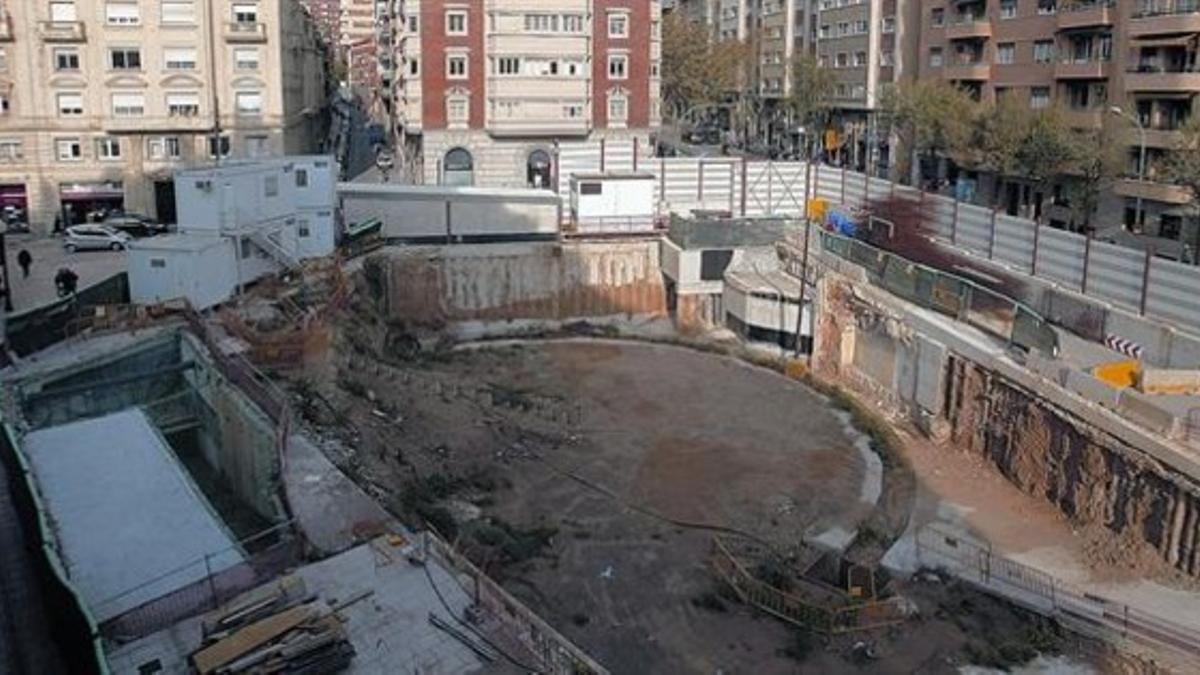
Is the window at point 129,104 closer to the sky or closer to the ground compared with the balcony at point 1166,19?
closer to the ground

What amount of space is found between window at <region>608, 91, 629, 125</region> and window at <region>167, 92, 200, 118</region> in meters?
24.2

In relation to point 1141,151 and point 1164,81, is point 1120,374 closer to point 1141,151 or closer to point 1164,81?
point 1141,151

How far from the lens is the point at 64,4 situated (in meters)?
52.4

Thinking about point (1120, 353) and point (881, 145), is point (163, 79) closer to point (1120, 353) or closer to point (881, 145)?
point (1120, 353)

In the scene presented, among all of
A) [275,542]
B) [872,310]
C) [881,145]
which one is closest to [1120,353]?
[872,310]

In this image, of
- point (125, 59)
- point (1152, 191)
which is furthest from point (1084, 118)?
point (125, 59)

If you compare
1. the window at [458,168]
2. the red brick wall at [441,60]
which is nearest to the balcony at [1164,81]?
the red brick wall at [441,60]

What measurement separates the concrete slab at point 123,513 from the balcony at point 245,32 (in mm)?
34052

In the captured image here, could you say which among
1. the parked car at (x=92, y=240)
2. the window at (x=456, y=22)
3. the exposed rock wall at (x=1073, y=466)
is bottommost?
the exposed rock wall at (x=1073, y=466)

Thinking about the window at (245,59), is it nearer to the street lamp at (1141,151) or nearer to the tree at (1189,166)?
the street lamp at (1141,151)

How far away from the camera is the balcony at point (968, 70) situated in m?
67.9

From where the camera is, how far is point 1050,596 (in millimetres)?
23516

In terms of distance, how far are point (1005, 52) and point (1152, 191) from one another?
17753 mm

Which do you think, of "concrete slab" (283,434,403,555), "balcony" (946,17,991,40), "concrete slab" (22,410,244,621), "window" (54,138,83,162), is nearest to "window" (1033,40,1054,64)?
"balcony" (946,17,991,40)
